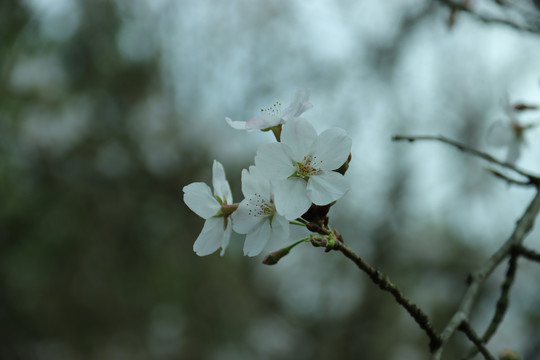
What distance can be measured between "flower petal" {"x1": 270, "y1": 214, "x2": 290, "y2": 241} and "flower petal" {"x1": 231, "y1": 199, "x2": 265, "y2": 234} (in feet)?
0.08

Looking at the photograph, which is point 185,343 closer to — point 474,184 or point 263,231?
point 474,184

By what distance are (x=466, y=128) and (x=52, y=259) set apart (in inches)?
185

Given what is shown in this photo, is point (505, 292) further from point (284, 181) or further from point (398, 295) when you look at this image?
point (284, 181)

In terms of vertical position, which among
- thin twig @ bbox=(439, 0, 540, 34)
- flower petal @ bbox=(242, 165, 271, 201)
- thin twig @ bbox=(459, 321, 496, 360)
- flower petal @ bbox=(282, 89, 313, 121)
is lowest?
thin twig @ bbox=(459, 321, 496, 360)

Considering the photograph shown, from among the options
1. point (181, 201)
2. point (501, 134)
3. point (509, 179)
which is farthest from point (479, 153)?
point (181, 201)

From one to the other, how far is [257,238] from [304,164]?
128 mm

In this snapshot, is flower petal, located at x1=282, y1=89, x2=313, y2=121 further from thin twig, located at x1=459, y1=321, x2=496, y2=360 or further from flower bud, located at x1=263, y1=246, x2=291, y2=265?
thin twig, located at x1=459, y1=321, x2=496, y2=360

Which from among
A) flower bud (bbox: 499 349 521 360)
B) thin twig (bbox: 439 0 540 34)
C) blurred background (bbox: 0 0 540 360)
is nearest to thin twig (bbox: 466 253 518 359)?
flower bud (bbox: 499 349 521 360)

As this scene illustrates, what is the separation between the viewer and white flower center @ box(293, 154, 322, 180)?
0.63m

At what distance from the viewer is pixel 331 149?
624 mm

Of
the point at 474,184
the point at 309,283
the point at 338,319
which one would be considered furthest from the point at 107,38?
the point at 474,184

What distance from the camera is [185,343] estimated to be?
17.7 feet

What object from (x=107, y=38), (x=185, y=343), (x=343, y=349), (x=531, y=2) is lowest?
(x=185, y=343)

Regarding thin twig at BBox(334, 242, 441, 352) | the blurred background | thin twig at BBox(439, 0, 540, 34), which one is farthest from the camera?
the blurred background
